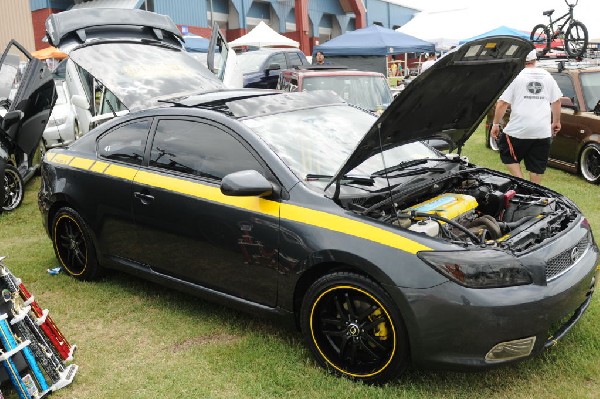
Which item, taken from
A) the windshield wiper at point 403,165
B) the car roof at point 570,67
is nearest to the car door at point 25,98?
the windshield wiper at point 403,165

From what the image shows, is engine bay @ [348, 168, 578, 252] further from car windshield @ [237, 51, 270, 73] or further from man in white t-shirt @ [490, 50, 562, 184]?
car windshield @ [237, 51, 270, 73]

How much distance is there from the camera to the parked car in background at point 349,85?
925cm

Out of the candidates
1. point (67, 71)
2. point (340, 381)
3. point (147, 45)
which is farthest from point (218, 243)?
point (67, 71)

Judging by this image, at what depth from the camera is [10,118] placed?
23.0ft

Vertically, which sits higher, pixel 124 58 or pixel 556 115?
pixel 124 58

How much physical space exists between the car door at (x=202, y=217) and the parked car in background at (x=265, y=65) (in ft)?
32.5

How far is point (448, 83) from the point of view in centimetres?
334

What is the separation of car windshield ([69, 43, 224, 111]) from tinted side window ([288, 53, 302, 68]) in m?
8.74

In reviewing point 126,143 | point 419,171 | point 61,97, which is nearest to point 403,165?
point 419,171

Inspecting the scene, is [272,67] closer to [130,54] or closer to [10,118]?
[130,54]

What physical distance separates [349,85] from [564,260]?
21.7 ft

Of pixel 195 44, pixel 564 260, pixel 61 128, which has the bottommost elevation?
pixel 564 260

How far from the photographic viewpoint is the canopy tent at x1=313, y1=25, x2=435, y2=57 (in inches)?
749

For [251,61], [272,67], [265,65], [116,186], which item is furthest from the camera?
[251,61]
